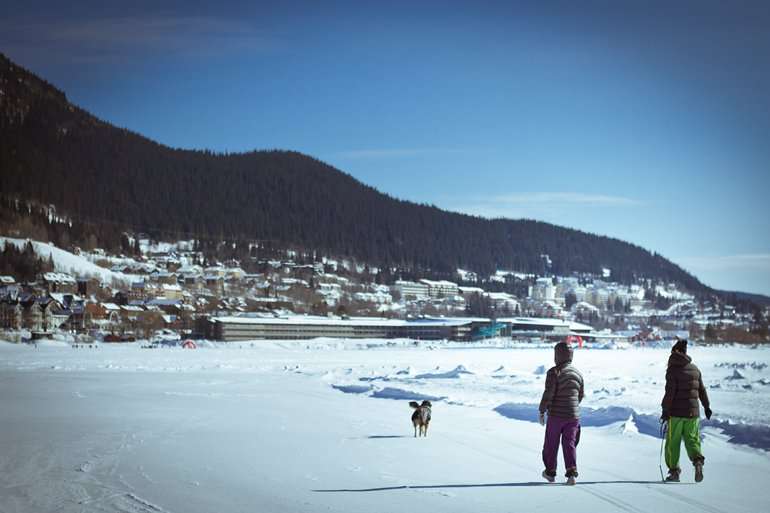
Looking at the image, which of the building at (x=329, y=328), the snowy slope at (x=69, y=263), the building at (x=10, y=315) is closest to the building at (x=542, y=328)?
the building at (x=329, y=328)

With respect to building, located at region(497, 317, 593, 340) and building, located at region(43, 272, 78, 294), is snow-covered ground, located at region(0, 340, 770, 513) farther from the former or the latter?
building, located at region(497, 317, 593, 340)

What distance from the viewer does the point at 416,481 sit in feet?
25.8

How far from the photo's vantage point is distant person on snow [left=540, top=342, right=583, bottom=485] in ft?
25.2

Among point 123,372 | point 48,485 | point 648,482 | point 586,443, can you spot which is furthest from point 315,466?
point 123,372

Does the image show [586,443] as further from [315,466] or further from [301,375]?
[301,375]

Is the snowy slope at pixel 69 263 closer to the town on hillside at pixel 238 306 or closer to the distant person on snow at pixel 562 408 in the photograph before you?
the town on hillside at pixel 238 306

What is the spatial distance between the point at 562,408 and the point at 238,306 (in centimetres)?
11192

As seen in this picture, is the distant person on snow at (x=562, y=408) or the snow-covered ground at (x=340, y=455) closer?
the snow-covered ground at (x=340, y=455)

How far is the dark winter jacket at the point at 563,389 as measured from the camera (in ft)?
25.2

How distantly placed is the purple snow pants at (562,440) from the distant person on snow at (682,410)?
970 mm

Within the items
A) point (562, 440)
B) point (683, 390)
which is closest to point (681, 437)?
point (683, 390)

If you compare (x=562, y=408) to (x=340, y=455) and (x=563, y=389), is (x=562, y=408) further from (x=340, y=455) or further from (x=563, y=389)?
(x=340, y=455)

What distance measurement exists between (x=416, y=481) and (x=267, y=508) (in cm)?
186

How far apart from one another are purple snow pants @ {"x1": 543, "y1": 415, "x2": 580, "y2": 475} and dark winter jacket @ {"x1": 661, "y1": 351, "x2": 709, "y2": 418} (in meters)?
1.00
